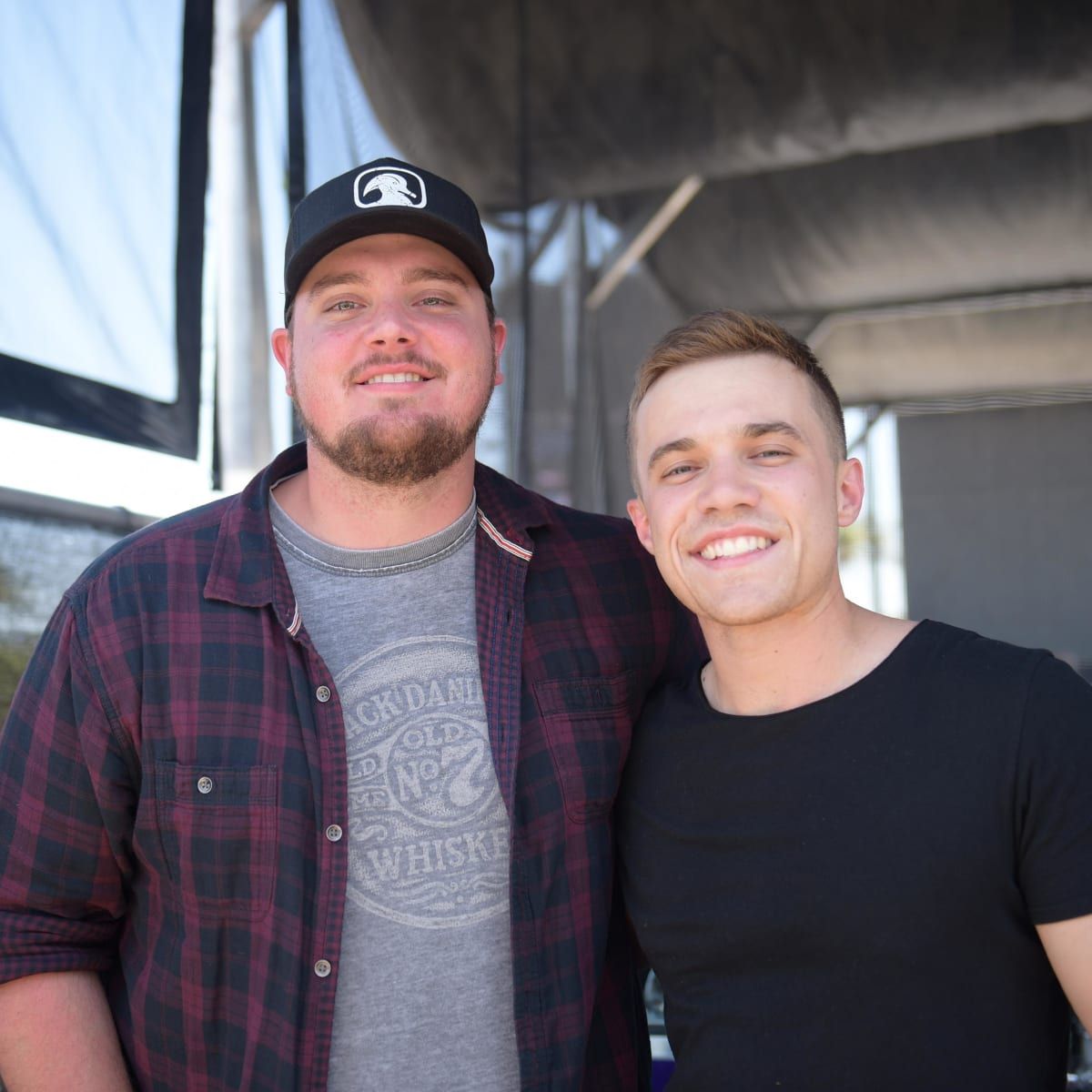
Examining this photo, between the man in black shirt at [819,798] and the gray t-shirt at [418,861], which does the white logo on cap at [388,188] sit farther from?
the gray t-shirt at [418,861]

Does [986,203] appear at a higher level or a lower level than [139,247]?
higher

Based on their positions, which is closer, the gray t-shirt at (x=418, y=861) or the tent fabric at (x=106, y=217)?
the gray t-shirt at (x=418, y=861)

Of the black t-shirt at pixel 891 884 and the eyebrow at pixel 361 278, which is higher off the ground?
the eyebrow at pixel 361 278

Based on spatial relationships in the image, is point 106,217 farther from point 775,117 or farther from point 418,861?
point 775,117

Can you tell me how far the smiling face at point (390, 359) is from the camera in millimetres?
1697

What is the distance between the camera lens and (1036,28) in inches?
120

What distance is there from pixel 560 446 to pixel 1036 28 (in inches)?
65.7

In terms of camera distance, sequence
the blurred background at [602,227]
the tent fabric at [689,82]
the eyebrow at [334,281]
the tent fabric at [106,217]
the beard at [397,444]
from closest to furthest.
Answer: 1. the beard at [397,444]
2. the eyebrow at [334,281]
3. the tent fabric at [106,217]
4. the blurred background at [602,227]
5. the tent fabric at [689,82]

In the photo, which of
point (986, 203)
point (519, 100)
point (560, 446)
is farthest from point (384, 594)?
point (986, 203)

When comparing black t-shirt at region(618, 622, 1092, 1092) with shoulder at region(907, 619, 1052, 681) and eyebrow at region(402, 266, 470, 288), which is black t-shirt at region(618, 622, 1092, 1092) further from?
eyebrow at region(402, 266, 470, 288)

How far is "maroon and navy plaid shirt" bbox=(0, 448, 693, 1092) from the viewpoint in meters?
1.50

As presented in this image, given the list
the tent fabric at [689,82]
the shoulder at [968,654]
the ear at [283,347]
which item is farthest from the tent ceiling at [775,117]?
the shoulder at [968,654]

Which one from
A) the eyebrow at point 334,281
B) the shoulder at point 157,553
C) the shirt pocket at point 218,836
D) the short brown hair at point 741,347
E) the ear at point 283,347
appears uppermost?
the eyebrow at point 334,281

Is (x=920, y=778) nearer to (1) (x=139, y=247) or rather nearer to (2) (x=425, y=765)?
(2) (x=425, y=765)
